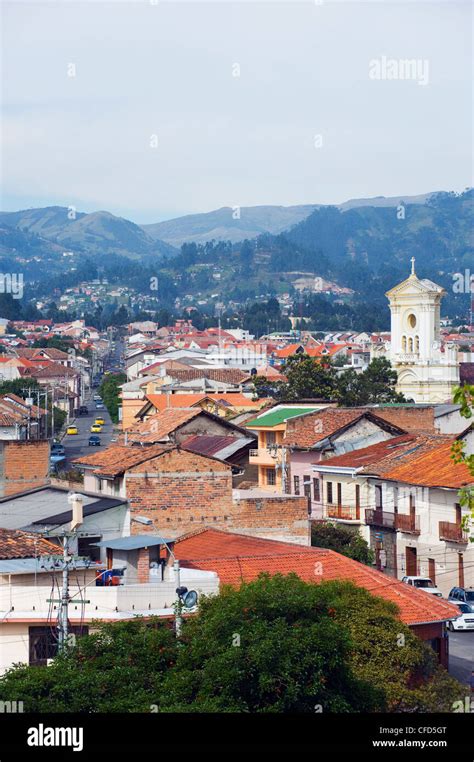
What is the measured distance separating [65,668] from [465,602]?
1697 cm

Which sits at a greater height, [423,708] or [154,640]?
[154,640]

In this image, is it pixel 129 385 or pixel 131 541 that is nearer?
pixel 131 541

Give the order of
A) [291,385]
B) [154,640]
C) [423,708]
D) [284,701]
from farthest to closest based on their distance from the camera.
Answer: [291,385] → [423,708] → [154,640] → [284,701]

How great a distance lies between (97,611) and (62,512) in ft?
29.5

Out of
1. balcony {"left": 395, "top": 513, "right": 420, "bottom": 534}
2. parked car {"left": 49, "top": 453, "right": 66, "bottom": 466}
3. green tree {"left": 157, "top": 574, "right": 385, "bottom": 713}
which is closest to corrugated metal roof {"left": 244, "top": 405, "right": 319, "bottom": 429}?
balcony {"left": 395, "top": 513, "right": 420, "bottom": 534}

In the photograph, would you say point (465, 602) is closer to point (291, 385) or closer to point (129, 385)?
point (291, 385)

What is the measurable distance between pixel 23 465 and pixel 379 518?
9729mm

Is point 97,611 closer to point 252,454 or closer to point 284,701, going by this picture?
point 284,701

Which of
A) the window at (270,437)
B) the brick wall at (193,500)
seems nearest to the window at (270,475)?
the window at (270,437)

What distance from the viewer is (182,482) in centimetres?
3136

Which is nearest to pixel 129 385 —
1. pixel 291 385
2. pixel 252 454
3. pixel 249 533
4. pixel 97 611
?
pixel 291 385

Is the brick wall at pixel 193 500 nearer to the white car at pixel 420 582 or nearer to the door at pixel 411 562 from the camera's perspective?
the white car at pixel 420 582

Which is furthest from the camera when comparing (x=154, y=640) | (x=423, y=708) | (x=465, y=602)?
(x=465, y=602)

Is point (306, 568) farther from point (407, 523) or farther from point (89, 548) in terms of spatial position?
point (407, 523)
